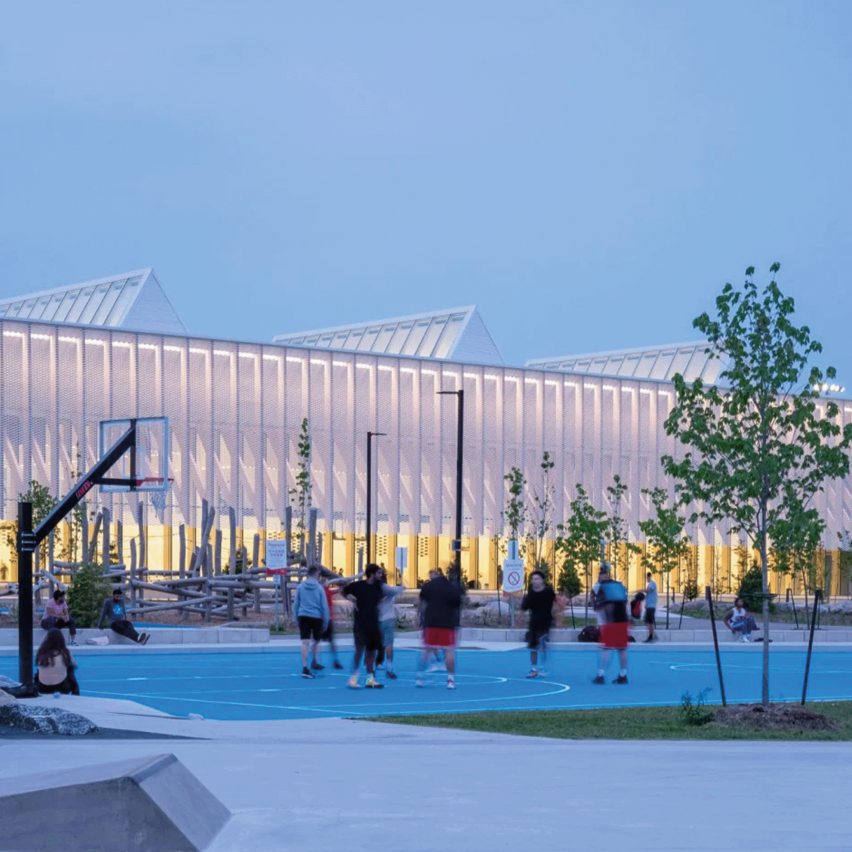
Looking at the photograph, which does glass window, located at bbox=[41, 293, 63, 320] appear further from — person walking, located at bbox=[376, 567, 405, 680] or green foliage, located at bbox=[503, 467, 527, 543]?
person walking, located at bbox=[376, 567, 405, 680]

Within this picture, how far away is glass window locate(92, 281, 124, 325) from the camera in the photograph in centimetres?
8362

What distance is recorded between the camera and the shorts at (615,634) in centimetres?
2505

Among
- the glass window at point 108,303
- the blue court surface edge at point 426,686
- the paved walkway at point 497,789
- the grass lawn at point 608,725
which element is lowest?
the blue court surface edge at point 426,686

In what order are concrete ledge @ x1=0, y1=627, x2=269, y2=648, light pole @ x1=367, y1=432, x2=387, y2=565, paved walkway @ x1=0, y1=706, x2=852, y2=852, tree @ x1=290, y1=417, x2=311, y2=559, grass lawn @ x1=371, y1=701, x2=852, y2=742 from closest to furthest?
paved walkway @ x1=0, y1=706, x2=852, y2=852, grass lawn @ x1=371, y1=701, x2=852, y2=742, concrete ledge @ x1=0, y1=627, x2=269, y2=648, light pole @ x1=367, y1=432, x2=387, y2=565, tree @ x1=290, y1=417, x2=311, y2=559

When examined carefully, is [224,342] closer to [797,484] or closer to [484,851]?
[797,484]

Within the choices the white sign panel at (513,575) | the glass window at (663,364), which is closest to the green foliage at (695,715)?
the white sign panel at (513,575)

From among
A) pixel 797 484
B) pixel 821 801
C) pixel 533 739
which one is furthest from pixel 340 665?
pixel 821 801

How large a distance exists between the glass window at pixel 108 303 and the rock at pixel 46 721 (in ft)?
228

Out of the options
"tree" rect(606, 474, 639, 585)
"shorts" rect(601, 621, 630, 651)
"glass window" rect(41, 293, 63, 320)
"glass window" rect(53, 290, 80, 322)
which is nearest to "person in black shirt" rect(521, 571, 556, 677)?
"shorts" rect(601, 621, 630, 651)

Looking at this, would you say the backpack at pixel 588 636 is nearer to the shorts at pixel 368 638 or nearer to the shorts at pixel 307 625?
the shorts at pixel 307 625

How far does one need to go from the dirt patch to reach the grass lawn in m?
0.16

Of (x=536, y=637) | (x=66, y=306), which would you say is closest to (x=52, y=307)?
(x=66, y=306)

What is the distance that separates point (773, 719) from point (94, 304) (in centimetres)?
7375

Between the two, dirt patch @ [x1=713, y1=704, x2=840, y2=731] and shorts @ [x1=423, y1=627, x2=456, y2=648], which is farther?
shorts @ [x1=423, y1=627, x2=456, y2=648]
